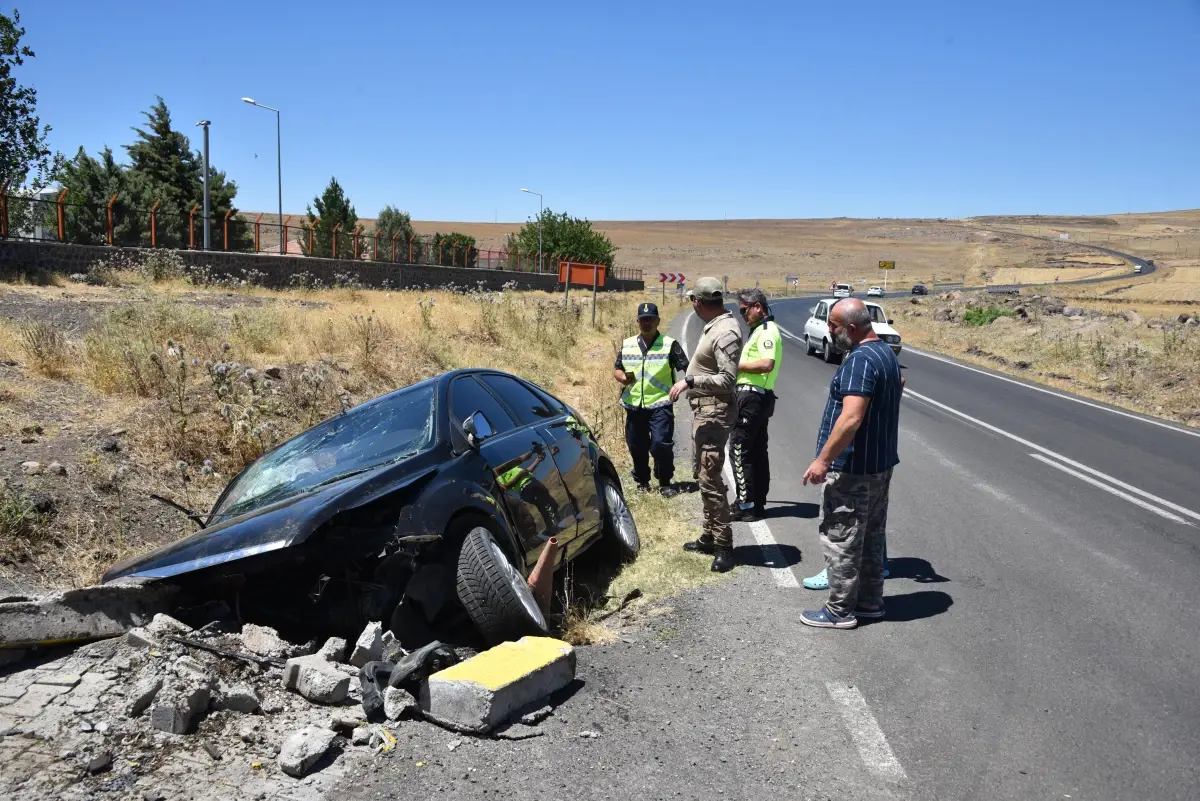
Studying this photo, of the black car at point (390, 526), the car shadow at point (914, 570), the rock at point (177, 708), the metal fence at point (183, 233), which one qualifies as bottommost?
the car shadow at point (914, 570)

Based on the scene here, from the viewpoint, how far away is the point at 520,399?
20.5 ft

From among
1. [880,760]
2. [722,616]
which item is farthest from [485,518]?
[880,760]

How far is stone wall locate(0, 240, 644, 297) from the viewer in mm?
21297

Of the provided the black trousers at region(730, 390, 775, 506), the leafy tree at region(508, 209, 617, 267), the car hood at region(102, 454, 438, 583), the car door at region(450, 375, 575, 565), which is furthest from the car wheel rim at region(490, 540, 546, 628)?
the leafy tree at region(508, 209, 617, 267)

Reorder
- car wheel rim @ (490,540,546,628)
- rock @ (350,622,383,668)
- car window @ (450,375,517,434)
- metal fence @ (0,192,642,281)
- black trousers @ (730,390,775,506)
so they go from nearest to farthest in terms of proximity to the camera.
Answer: rock @ (350,622,383,668), car wheel rim @ (490,540,546,628), car window @ (450,375,517,434), black trousers @ (730,390,775,506), metal fence @ (0,192,642,281)

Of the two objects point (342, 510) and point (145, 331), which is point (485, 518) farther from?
point (145, 331)

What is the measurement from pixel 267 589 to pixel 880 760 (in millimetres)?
2823

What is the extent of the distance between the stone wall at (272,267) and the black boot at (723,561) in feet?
66.4

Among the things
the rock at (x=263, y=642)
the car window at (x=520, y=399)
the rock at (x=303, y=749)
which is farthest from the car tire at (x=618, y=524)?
the rock at (x=303, y=749)

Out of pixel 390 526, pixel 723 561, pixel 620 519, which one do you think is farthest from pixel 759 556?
pixel 390 526

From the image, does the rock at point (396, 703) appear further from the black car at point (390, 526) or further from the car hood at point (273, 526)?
the car hood at point (273, 526)

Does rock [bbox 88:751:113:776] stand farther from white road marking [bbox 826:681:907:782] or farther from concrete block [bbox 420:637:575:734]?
white road marking [bbox 826:681:907:782]

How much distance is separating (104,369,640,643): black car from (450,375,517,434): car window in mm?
13

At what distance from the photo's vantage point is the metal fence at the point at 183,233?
2550 centimetres
